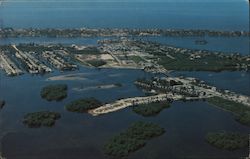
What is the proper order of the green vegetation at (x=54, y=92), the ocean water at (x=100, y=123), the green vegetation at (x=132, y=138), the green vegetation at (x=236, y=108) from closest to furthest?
the green vegetation at (x=132, y=138) < the ocean water at (x=100, y=123) < the green vegetation at (x=236, y=108) < the green vegetation at (x=54, y=92)

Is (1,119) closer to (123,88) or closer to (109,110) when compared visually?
(109,110)

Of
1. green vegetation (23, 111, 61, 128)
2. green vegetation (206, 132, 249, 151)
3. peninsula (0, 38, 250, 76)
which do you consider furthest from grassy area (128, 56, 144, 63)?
green vegetation (206, 132, 249, 151)

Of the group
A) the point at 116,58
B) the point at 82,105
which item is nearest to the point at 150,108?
the point at 82,105

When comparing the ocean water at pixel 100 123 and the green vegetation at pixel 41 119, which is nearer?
the ocean water at pixel 100 123

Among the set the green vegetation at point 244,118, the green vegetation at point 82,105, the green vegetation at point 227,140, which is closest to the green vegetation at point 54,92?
the green vegetation at point 82,105

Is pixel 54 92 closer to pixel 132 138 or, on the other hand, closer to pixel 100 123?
pixel 100 123

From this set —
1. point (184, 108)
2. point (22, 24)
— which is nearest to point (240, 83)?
point (184, 108)

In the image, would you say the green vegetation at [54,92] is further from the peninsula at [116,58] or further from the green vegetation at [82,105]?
the peninsula at [116,58]
